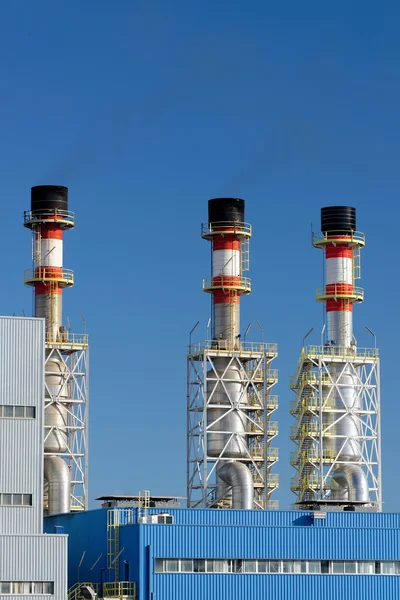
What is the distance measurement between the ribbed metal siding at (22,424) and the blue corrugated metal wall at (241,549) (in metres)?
5.45

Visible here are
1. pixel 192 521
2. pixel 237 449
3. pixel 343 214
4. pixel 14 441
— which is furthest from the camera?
pixel 343 214

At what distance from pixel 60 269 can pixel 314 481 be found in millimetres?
21682

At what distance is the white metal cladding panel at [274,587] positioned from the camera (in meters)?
81.8

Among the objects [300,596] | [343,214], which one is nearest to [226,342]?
[343,214]

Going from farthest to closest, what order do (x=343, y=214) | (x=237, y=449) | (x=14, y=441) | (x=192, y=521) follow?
(x=343, y=214) → (x=237, y=449) → (x=192, y=521) → (x=14, y=441)

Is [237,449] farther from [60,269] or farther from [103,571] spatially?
[103,571]

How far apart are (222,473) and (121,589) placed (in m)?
26.6

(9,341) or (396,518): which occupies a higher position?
(9,341)

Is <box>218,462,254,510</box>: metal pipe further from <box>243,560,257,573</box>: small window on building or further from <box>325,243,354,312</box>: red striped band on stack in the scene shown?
<box>243,560,257,573</box>: small window on building

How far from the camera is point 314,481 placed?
113m

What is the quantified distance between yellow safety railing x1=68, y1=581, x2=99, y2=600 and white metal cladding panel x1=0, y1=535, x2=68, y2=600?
409cm

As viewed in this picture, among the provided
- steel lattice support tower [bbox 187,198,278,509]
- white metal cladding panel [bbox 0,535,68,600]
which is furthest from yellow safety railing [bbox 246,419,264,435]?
white metal cladding panel [bbox 0,535,68,600]

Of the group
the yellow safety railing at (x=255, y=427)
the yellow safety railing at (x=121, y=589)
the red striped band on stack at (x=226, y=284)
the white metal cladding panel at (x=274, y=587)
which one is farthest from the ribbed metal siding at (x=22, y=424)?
the yellow safety railing at (x=255, y=427)

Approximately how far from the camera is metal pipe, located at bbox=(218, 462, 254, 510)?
106 m
